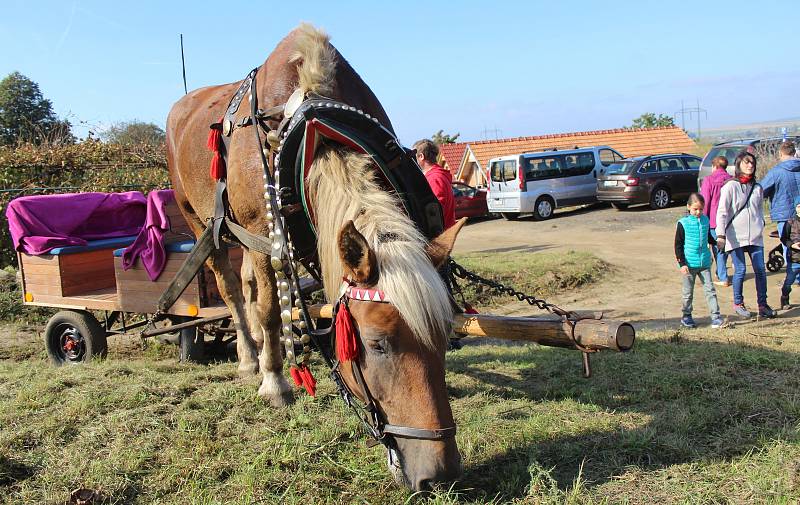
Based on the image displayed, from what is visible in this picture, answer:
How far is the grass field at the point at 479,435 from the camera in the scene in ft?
9.36

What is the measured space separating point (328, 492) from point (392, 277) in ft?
3.62

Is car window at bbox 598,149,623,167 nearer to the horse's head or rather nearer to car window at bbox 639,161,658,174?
car window at bbox 639,161,658,174

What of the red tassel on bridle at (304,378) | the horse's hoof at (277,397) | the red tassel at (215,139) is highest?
the red tassel at (215,139)

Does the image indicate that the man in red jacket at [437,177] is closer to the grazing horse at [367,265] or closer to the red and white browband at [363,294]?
the grazing horse at [367,265]

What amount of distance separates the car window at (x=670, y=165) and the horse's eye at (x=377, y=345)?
737 inches

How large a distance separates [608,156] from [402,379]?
2129 cm

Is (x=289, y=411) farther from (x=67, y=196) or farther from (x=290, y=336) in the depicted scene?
(x=67, y=196)

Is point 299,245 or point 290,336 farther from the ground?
point 299,245

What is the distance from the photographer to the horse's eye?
262 centimetres

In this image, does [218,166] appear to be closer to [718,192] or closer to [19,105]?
[718,192]

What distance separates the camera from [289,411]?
13.1ft

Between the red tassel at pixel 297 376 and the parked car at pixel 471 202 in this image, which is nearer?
the red tassel at pixel 297 376

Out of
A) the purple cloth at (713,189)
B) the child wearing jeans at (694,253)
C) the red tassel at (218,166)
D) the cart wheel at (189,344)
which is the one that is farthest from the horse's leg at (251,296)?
the purple cloth at (713,189)

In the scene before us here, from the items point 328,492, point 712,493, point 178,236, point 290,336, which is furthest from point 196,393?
point 712,493
